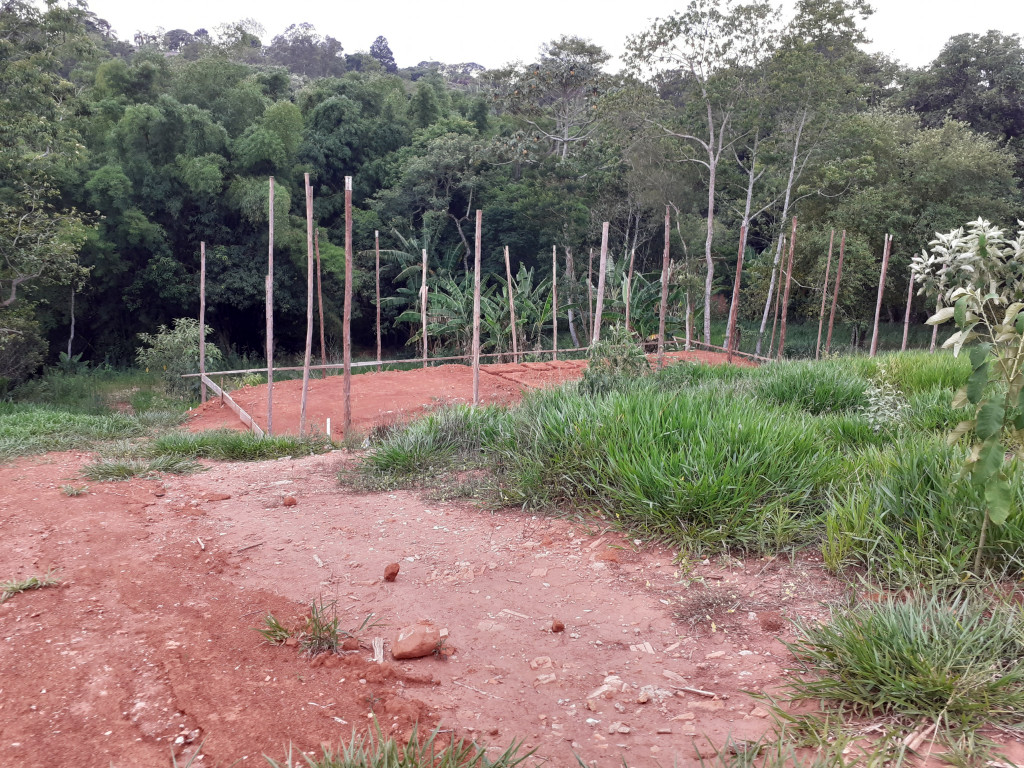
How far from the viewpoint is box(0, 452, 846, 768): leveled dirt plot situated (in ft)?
7.60

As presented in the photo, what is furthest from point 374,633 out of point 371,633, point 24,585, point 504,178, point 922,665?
point 504,178

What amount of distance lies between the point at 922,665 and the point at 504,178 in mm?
21333

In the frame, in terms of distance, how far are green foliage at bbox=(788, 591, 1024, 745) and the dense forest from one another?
44.4 feet

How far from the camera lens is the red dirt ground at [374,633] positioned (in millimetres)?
2307

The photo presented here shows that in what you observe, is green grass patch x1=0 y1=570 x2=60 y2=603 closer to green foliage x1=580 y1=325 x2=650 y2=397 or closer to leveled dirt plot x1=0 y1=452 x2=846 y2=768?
leveled dirt plot x1=0 y1=452 x2=846 y2=768

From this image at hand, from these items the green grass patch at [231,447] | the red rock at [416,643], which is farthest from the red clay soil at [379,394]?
the red rock at [416,643]

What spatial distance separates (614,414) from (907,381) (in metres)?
3.45

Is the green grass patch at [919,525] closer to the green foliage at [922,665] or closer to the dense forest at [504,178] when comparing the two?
the green foliage at [922,665]

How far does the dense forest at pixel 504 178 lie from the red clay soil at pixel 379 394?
353 cm

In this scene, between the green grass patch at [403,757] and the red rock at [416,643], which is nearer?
the green grass patch at [403,757]

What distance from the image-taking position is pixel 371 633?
2977mm

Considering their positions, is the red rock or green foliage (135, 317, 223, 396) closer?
the red rock

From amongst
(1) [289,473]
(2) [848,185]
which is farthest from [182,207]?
(2) [848,185]

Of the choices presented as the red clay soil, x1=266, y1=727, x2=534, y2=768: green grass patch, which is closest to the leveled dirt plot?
x1=266, y1=727, x2=534, y2=768: green grass patch
